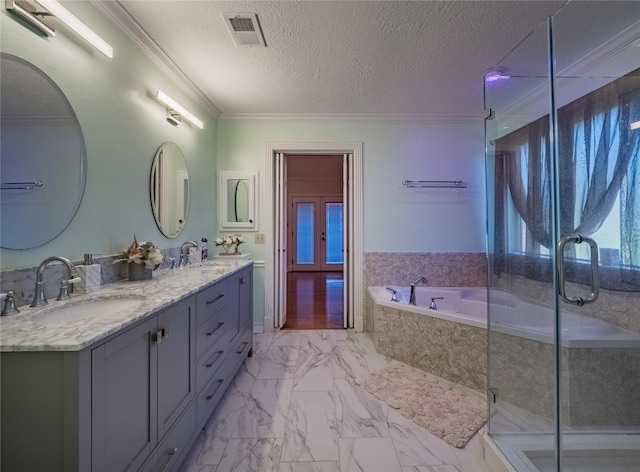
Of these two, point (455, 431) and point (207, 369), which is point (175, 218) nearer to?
point (207, 369)

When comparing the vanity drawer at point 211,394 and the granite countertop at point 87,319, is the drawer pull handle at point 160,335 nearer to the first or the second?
the granite countertop at point 87,319

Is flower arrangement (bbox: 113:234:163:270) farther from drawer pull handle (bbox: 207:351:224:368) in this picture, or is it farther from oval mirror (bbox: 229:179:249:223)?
oval mirror (bbox: 229:179:249:223)

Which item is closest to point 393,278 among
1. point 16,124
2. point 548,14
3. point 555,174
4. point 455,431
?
point 455,431

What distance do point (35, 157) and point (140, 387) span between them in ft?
3.56

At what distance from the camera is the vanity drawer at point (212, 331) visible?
1.51 metres

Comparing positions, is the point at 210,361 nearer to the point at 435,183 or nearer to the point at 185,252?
the point at 185,252

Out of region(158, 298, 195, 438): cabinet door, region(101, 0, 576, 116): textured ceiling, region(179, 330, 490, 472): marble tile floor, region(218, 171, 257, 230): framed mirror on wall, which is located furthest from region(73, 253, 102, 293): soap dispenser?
region(218, 171, 257, 230): framed mirror on wall

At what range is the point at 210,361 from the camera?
5.35 ft

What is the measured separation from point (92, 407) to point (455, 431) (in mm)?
1759

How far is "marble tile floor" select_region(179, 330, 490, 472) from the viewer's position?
1.40 meters

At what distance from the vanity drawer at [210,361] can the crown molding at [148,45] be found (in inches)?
79.4

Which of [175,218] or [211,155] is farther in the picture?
[211,155]

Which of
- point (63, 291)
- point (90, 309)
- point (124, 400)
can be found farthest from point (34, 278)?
point (124, 400)

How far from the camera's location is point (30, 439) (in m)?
0.76
